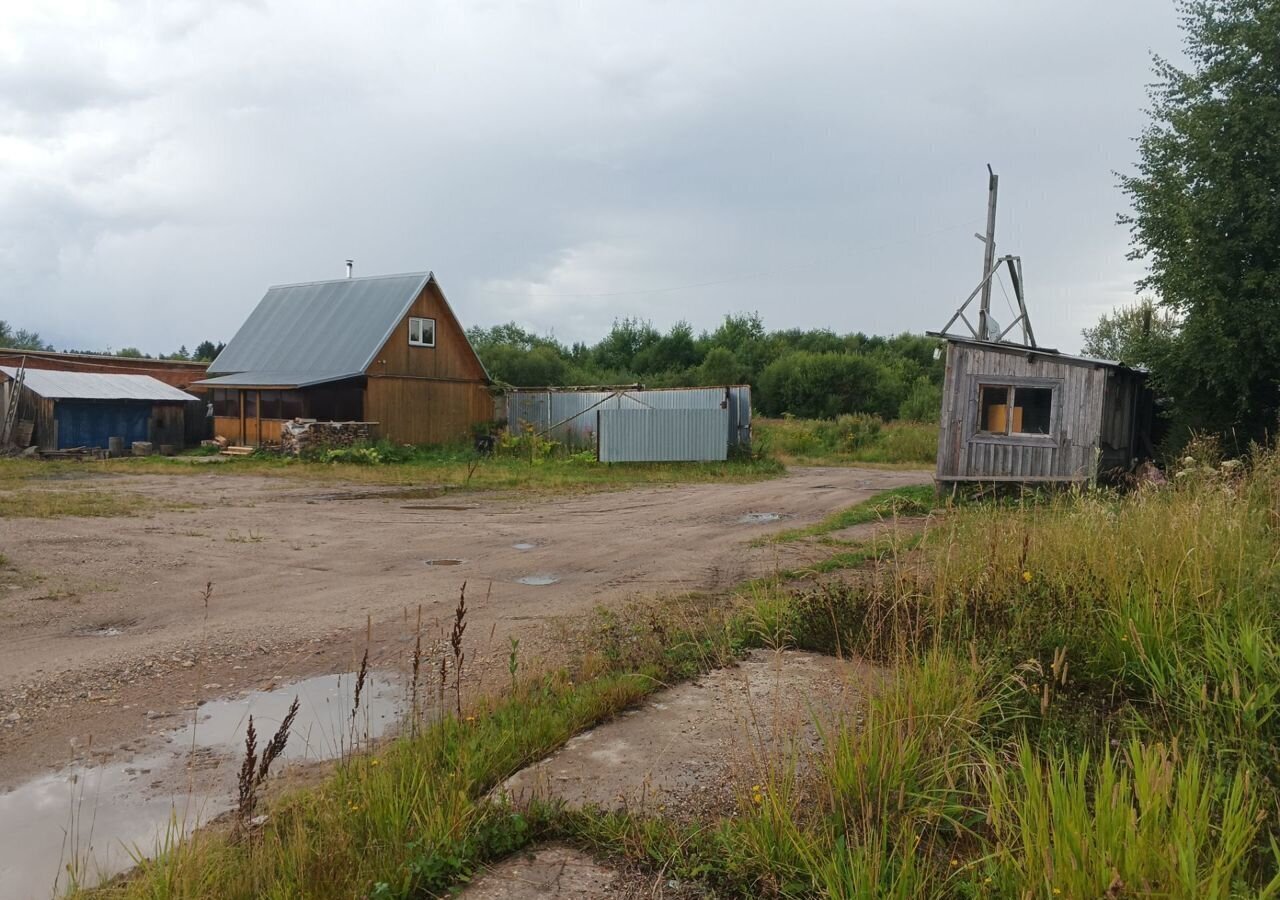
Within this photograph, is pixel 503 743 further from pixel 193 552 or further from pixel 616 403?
pixel 616 403

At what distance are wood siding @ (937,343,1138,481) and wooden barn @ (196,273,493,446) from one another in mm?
18481

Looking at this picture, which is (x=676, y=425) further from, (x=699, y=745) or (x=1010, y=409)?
(x=699, y=745)

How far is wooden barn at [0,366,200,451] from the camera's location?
2631 centimetres

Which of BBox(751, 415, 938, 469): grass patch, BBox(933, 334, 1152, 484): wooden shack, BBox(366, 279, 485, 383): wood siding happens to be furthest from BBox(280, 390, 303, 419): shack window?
BBox(933, 334, 1152, 484): wooden shack

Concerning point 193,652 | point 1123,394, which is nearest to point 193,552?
point 193,652

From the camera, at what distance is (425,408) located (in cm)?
2959

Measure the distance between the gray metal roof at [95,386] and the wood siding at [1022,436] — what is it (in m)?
25.2

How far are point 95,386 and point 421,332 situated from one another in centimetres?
1051

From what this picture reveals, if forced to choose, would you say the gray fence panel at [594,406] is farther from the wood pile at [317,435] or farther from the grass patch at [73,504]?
the grass patch at [73,504]

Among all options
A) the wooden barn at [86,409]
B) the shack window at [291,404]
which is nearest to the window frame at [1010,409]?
the shack window at [291,404]

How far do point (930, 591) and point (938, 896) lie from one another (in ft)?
8.08

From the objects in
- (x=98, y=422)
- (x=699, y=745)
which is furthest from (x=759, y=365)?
(x=699, y=745)

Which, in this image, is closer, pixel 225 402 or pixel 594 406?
pixel 594 406

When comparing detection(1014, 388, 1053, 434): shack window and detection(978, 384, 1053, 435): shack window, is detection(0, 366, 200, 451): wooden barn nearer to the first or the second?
detection(978, 384, 1053, 435): shack window
